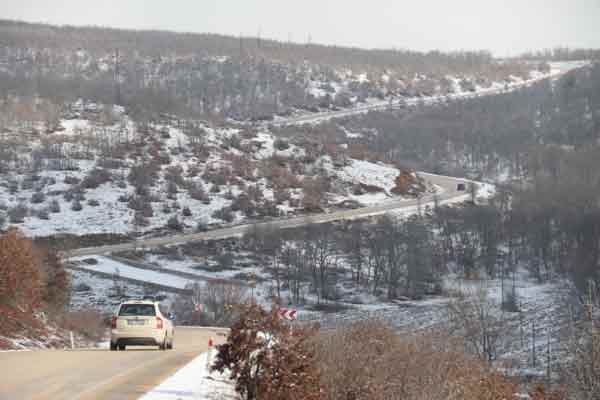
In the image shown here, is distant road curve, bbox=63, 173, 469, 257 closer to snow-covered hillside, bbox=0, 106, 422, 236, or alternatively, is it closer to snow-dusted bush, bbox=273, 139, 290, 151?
snow-covered hillside, bbox=0, 106, 422, 236

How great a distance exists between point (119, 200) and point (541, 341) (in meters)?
47.0

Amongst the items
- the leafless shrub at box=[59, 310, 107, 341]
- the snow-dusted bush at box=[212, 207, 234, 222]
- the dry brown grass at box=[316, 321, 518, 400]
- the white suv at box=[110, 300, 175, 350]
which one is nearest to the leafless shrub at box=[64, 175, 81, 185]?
the snow-dusted bush at box=[212, 207, 234, 222]

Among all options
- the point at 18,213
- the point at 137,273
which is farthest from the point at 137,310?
the point at 18,213

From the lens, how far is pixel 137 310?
2505cm

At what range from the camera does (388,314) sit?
204 ft

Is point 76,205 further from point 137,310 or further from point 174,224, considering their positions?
point 137,310

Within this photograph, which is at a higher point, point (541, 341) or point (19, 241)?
point (19, 241)

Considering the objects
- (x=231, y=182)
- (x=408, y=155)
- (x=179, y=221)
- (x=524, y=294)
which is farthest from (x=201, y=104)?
(x=524, y=294)

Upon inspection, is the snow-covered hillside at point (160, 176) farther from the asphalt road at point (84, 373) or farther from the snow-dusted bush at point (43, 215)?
the asphalt road at point (84, 373)

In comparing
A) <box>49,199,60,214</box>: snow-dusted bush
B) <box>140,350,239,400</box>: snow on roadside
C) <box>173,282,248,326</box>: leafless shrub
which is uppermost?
<box>140,350,239,400</box>: snow on roadside

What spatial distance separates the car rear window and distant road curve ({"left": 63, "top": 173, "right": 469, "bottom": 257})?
4583 centimetres

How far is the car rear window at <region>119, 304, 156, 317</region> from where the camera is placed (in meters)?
25.0

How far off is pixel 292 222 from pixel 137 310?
6281cm

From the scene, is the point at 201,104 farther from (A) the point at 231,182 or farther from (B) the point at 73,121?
(A) the point at 231,182
